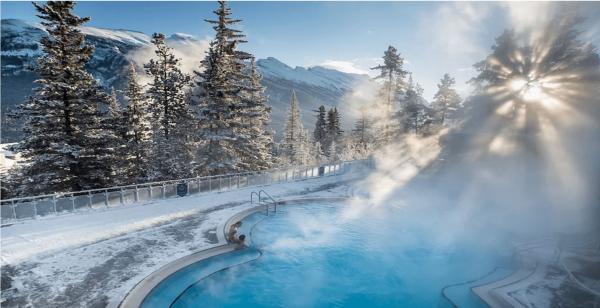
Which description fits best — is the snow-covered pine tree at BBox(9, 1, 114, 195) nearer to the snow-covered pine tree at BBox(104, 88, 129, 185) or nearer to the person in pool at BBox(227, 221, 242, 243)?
the snow-covered pine tree at BBox(104, 88, 129, 185)

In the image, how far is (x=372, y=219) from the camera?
19.3m

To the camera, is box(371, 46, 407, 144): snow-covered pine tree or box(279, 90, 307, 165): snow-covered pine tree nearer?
box(371, 46, 407, 144): snow-covered pine tree

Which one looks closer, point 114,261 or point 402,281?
point 114,261

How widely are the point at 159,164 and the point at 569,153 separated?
2919cm

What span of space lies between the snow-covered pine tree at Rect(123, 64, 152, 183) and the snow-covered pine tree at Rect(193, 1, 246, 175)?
5.94 meters

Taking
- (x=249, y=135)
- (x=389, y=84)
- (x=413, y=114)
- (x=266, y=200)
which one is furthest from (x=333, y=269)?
(x=413, y=114)

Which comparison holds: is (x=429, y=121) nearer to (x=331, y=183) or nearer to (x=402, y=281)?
(x=331, y=183)

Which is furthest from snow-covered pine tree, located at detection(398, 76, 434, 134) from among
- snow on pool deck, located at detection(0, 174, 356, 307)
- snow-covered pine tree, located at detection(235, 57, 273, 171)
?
snow on pool deck, located at detection(0, 174, 356, 307)

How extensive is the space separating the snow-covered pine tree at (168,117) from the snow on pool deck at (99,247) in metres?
8.58

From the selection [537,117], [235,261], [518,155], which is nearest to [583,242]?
[518,155]

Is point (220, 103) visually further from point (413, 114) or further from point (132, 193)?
point (413, 114)

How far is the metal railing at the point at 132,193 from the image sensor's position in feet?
43.4

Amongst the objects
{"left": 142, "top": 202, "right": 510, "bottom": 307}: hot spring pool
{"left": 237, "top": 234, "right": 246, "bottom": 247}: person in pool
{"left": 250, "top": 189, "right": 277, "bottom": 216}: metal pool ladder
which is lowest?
{"left": 142, "top": 202, "right": 510, "bottom": 307}: hot spring pool

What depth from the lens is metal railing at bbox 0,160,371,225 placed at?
13233mm
